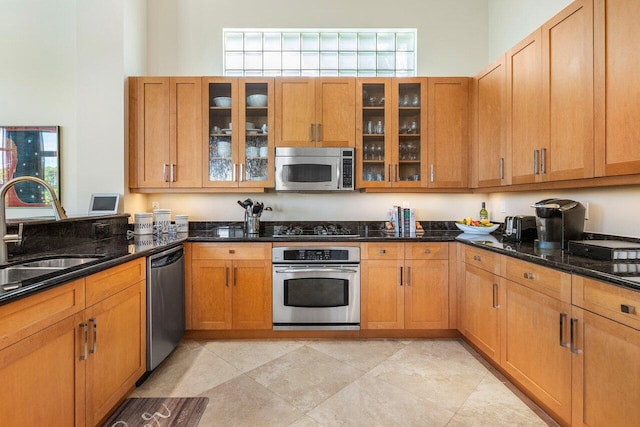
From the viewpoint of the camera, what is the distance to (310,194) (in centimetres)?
340

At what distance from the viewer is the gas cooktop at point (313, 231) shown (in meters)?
2.92

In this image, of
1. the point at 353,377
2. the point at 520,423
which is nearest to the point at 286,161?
the point at 353,377

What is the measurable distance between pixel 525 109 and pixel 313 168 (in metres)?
1.80

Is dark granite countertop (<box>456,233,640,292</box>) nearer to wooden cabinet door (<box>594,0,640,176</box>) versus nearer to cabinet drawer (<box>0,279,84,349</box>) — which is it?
wooden cabinet door (<box>594,0,640,176</box>)

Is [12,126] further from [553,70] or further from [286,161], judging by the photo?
[553,70]

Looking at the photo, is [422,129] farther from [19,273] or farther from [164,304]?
[19,273]

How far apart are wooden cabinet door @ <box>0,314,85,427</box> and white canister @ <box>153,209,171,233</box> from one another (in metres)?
1.58

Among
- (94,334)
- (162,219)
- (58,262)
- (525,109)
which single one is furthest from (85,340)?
(525,109)

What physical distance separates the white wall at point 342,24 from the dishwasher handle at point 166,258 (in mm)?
2063

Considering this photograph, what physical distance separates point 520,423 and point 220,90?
3.51m

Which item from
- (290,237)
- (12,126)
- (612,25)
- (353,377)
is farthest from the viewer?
(12,126)

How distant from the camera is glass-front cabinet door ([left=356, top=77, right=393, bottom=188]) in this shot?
10.0 ft

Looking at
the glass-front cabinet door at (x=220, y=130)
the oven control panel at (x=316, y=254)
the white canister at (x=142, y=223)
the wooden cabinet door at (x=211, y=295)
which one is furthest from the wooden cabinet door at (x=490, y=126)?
the white canister at (x=142, y=223)

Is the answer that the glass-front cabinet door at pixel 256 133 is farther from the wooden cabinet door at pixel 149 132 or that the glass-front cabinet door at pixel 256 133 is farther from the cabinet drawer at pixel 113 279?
the cabinet drawer at pixel 113 279
